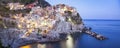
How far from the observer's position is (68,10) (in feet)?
150

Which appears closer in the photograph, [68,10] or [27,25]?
[27,25]

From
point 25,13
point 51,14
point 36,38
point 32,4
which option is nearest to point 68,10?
point 51,14

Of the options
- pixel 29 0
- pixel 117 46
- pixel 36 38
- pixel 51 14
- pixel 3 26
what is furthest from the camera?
pixel 51 14

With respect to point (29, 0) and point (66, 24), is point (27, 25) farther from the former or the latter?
point (66, 24)

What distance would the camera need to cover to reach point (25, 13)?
30.6m

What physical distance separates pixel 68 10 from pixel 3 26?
93.6ft

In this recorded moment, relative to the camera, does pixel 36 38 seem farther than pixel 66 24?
No

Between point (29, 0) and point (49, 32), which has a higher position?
point (29, 0)

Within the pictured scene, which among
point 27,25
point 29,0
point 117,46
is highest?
point 29,0

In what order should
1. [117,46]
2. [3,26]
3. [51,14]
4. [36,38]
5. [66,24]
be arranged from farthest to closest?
[66,24] → [51,14] → [117,46] → [36,38] → [3,26]

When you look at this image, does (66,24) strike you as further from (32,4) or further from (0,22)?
(0,22)

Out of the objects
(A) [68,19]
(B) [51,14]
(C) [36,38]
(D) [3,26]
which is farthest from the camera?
(A) [68,19]

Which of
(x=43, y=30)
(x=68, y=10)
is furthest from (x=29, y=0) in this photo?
(x=68, y=10)

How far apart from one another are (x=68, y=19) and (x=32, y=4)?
10.9 meters
